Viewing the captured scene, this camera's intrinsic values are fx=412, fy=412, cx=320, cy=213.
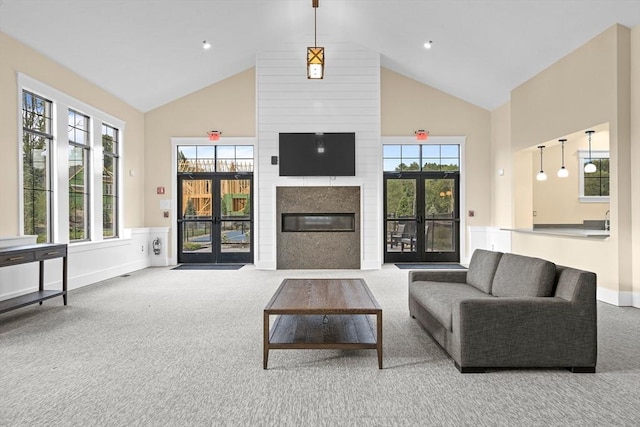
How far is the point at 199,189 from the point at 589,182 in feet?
24.5

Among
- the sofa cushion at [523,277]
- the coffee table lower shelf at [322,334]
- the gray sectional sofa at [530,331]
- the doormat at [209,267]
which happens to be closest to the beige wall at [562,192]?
the sofa cushion at [523,277]

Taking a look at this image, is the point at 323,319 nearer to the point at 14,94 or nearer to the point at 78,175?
the point at 14,94

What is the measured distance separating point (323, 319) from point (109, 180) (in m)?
5.50

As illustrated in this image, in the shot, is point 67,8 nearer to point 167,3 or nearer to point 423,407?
point 167,3

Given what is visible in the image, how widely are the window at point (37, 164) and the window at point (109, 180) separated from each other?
4.86 feet

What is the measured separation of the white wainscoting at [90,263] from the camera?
486cm

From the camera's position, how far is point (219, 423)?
7.15 feet

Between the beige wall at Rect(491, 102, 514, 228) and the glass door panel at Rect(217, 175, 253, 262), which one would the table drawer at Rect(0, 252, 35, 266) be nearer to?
the glass door panel at Rect(217, 175, 253, 262)

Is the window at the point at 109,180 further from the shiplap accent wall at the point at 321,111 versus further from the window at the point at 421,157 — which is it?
the window at the point at 421,157

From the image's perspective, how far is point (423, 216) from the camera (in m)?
8.59

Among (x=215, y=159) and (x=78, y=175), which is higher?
(x=215, y=159)

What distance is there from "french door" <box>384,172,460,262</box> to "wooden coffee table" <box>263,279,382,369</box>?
191 inches

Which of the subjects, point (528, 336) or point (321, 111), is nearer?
point (528, 336)

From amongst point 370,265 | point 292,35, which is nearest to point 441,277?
point 370,265
